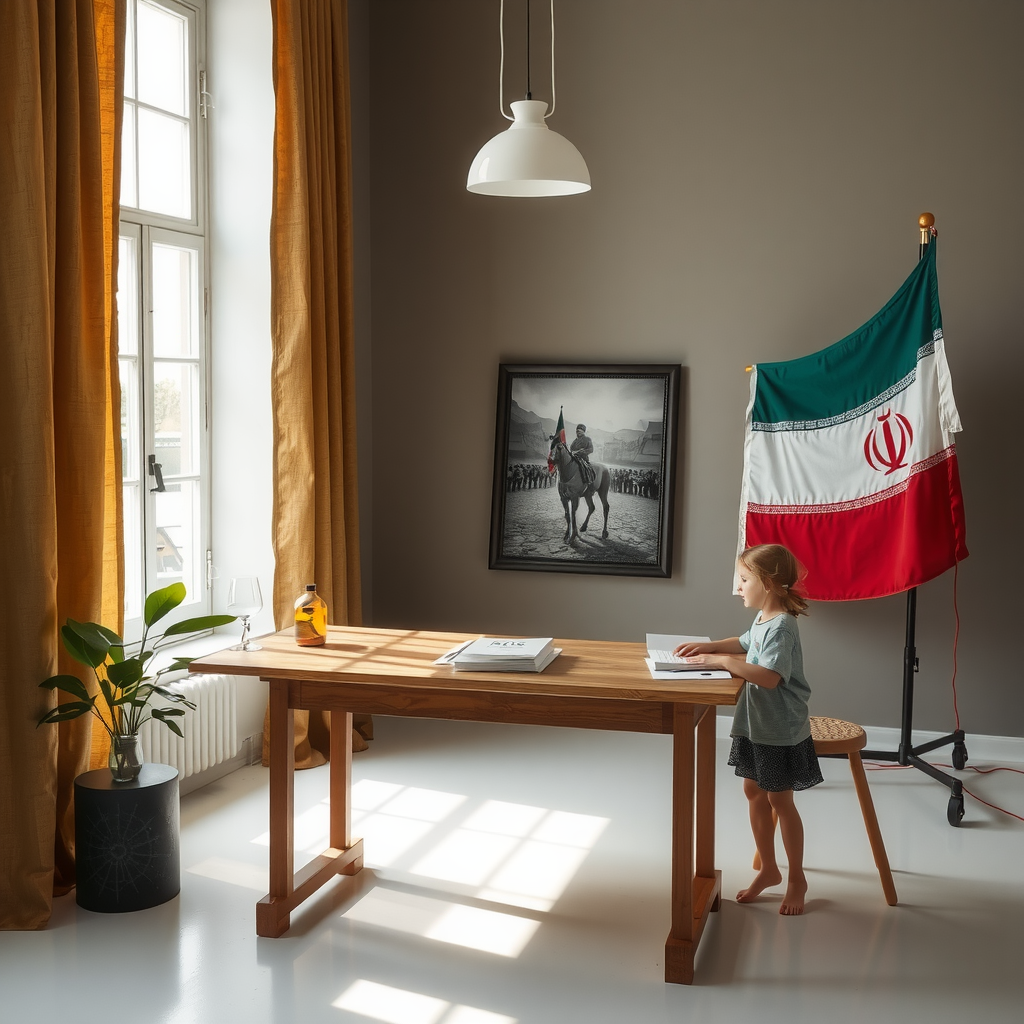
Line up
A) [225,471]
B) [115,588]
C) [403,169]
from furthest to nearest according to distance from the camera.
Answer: [403,169]
[225,471]
[115,588]

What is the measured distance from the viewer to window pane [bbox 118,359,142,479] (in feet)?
11.9

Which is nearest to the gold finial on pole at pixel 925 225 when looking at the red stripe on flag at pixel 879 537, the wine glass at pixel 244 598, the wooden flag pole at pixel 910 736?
the wooden flag pole at pixel 910 736

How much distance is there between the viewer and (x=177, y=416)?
393cm

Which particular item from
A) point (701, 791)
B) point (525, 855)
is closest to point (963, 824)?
point (701, 791)

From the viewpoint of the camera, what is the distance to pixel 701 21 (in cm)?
435

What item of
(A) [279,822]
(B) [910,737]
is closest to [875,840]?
(B) [910,737]

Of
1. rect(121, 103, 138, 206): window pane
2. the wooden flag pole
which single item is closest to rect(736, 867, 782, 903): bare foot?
the wooden flag pole

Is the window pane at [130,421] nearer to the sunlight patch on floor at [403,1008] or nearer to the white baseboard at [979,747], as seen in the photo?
the sunlight patch on floor at [403,1008]

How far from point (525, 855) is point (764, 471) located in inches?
71.5

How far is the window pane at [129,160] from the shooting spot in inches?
141

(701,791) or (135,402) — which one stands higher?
(135,402)

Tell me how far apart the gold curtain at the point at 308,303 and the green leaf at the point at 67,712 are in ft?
3.89

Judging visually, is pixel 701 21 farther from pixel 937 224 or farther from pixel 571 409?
pixel 571 409

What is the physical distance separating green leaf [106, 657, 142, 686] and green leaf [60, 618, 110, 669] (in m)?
0.05
